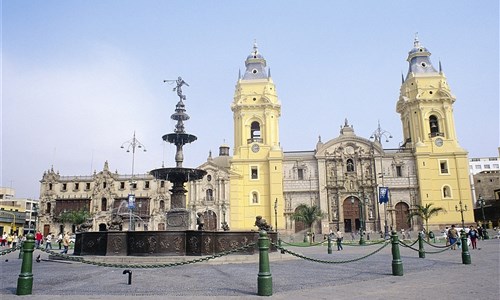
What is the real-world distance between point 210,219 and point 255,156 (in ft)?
31.8

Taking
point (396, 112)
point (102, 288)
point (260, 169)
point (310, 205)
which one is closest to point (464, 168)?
point (396, 112)

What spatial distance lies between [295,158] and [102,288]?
42.9m

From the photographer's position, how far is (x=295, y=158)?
50.0 m

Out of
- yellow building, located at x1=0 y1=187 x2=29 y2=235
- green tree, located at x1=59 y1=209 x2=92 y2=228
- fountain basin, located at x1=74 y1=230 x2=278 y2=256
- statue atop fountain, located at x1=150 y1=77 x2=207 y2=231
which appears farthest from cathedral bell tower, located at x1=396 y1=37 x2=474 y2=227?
yellow building, located at x1=0 y1=187 x2=29 y2=235

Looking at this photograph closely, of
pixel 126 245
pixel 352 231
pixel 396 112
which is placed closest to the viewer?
pixel 126 245

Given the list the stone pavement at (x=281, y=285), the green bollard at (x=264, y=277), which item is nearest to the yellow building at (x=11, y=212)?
the stone pavement at (x=281, y=285)

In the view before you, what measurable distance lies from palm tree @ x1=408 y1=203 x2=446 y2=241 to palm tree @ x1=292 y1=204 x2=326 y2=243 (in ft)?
34.9

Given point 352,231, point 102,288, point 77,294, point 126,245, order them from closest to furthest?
point 77,294 → point 102,288 → point 126,245 → point 352,231

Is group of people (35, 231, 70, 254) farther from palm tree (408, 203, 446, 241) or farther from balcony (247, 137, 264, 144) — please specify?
palm tree (408, 203, 446, 241)

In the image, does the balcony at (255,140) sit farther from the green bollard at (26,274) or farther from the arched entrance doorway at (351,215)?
the green bollard at (26,274)

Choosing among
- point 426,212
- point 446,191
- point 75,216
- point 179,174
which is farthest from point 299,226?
point 179,174

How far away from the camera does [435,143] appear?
49.0m

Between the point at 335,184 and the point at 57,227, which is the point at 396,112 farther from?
the point at 57,227

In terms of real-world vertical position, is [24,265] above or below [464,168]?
below
